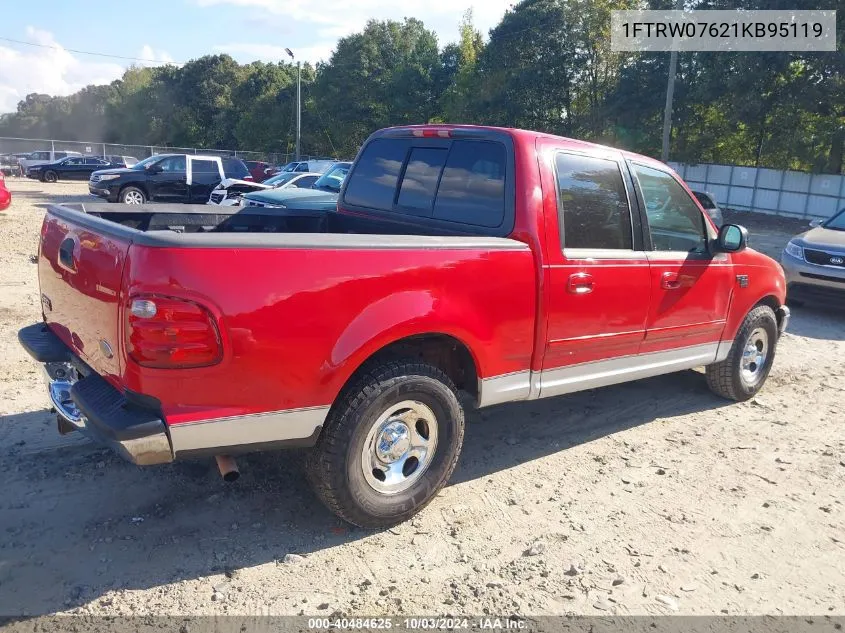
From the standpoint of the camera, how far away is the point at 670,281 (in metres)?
4.59

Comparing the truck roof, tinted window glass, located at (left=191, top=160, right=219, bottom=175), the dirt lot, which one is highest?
the truck roof

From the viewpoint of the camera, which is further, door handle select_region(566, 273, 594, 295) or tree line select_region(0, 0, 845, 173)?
tree line select_region(0, 0, 845, 173)

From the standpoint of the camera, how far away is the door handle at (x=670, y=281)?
14.9ft

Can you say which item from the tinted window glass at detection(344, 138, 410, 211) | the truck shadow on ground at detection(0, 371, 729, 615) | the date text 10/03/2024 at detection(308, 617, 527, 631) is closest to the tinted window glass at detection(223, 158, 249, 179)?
the tinted window glass at detection(344, 138, 410, 211)

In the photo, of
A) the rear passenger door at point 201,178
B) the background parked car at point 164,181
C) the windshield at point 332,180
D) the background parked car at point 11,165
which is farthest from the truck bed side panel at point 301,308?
the background parked car at point 11,165

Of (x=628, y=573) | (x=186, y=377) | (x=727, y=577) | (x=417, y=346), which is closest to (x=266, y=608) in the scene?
(x=186, y=377)

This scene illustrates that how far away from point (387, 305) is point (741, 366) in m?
3.74

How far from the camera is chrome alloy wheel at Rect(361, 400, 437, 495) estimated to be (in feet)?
11.1

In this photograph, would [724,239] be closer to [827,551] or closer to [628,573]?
A: [827,551]

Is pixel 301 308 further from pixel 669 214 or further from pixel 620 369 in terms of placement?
pixel 669 214

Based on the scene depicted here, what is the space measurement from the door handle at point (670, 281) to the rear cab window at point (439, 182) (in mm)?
1338

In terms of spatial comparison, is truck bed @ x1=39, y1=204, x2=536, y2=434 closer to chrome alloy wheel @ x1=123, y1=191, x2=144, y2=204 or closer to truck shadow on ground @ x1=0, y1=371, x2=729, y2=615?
truck shadow on ground @ x1=0, y1=371, x2=729, y2=615

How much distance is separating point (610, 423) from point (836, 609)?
2.19 meters

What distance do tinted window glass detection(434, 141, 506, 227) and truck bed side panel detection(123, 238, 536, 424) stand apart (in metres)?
0.47
